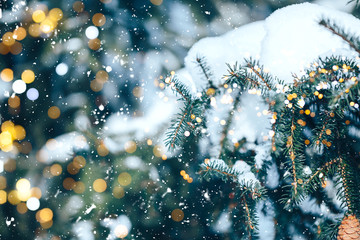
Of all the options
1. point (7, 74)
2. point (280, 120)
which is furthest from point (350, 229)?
point (7, 74)

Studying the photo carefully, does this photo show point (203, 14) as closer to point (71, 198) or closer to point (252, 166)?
point (252, 166)

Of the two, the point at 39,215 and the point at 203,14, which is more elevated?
the point at 203,14

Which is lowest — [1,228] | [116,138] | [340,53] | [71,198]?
[1,228]

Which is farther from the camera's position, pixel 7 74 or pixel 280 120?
pixel 7 74

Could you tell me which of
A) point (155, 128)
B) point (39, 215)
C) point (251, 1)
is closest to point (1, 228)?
point (39, 215)

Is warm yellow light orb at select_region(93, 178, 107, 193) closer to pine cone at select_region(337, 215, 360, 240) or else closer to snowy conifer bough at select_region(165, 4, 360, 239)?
snowy conifer bough at select_region(165, 4, 360, 239)

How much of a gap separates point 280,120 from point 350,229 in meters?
0.22

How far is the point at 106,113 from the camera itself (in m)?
0.63

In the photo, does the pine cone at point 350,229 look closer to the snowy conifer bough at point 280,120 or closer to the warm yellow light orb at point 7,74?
the snowy conifer bough at point 280,120

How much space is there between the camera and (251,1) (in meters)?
0.62

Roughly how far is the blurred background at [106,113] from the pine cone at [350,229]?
227 millimetres

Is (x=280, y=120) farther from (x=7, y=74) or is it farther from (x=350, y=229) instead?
(x=7, y=74)

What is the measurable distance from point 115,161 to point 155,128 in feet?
0.38

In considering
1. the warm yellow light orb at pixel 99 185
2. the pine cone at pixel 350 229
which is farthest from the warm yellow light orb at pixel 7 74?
the pine cone at pixel 350 229
